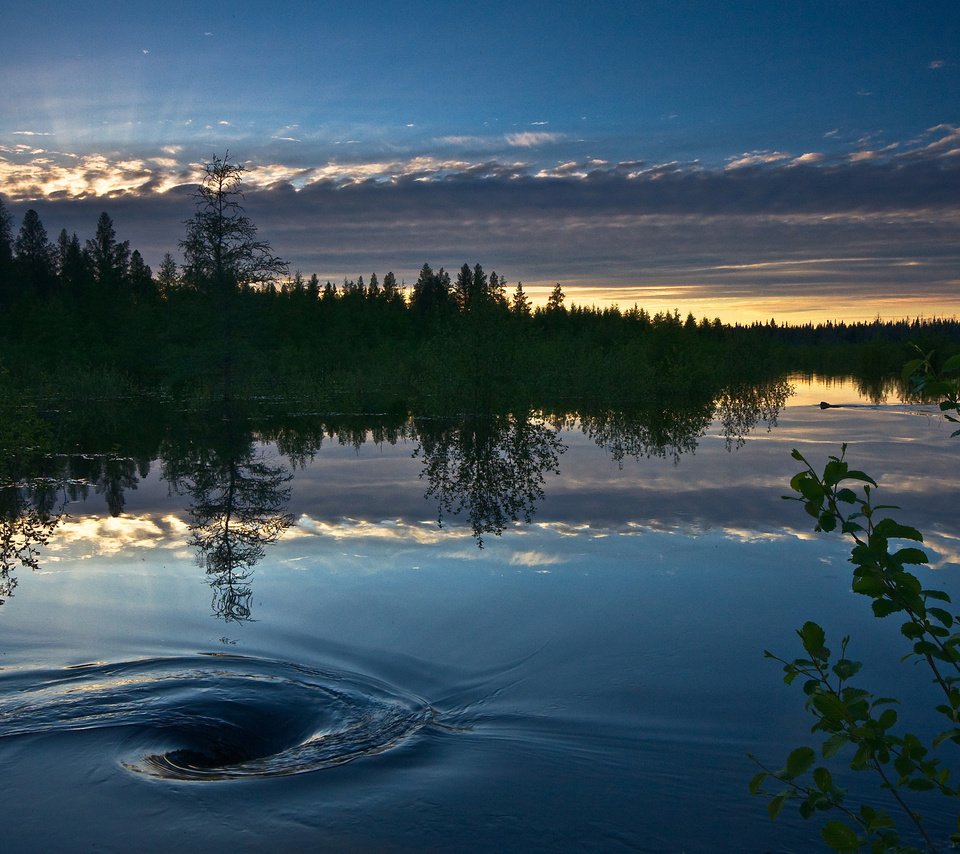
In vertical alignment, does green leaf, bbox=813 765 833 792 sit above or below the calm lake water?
above

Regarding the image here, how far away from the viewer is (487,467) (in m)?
17.4

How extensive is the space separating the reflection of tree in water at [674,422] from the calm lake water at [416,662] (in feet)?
19.7

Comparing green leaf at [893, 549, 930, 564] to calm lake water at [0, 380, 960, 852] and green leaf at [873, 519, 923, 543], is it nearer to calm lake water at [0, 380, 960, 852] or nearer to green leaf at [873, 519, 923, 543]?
green leaf at [873, 519, 923, 543]

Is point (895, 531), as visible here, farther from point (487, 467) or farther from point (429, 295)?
point (429, 295)

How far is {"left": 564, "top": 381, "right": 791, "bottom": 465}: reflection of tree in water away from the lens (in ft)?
69.3

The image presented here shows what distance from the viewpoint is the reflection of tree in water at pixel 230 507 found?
9086 mm

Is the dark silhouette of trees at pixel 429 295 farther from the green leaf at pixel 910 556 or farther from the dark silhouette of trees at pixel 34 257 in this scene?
the green leaf at pixel 910 556

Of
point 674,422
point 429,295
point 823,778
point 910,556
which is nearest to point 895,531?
point 910,556

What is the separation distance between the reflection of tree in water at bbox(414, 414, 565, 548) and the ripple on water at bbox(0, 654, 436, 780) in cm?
473

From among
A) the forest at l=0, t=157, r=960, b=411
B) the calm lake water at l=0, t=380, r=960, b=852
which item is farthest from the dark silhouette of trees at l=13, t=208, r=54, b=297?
the calm lake water at l=0, t=380, r=960, b=852

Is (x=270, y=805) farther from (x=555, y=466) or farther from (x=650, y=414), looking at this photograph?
(x=650, y=414)

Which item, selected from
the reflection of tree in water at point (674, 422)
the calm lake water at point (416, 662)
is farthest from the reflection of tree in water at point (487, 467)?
the reflection of tree in water at point (674, 422)

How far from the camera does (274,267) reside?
38.7m

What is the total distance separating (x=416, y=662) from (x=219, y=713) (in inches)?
59.8
